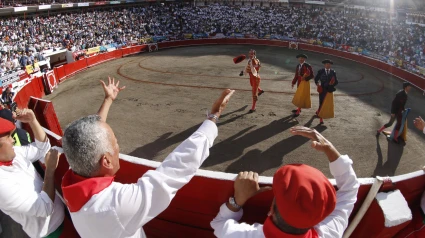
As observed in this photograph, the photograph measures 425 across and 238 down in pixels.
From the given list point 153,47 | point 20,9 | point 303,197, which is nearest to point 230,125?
point 303,197

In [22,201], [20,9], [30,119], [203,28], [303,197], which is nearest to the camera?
[303,197]

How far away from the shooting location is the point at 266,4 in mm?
37500

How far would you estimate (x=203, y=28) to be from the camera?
3123 cm

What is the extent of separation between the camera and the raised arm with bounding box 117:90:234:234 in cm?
163

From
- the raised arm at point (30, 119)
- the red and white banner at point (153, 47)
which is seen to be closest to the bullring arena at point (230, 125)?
the raised arm at point (30, 119)

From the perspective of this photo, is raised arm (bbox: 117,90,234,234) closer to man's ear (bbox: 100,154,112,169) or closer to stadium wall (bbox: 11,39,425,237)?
man's ear (bbox: 100,154,112,169)

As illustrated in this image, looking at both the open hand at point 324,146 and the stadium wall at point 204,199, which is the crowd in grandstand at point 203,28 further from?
the open hand at point 324,146

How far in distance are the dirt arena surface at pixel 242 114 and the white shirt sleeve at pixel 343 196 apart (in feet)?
14.9

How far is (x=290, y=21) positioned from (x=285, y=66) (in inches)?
653

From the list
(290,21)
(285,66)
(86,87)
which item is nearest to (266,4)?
(290,21)

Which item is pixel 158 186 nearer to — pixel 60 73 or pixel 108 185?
pixel 108 185

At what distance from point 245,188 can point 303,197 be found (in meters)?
0.63

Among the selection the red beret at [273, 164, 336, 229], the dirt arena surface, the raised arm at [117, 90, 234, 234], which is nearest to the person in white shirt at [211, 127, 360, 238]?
the red beret at [273, 164, 336, 229]

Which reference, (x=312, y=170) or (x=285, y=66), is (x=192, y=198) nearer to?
(x=312, y=170)
